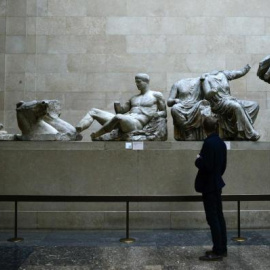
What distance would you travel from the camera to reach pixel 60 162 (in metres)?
7.02

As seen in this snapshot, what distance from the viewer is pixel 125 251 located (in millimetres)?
5277

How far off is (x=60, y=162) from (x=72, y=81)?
14.9 ft

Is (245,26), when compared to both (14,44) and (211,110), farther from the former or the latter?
(14,44)

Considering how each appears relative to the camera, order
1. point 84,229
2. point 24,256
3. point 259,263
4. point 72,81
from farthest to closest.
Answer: point 72,81
point 84,229
point 24,256
point 259,263

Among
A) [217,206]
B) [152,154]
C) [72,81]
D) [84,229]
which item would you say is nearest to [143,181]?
[152,154]

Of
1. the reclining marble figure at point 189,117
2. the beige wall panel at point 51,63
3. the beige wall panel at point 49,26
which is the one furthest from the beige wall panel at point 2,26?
the reclining marble figure at point 189,117

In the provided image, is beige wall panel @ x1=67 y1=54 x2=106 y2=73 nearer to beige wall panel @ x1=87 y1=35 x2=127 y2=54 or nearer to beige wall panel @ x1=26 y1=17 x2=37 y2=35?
beige wall panel @ x1=87 y1=35 x2=127 y2=54

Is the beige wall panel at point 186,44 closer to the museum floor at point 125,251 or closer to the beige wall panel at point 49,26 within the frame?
the beige wall panel at point 49,26

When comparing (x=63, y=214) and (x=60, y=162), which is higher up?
(x=60, y=162)

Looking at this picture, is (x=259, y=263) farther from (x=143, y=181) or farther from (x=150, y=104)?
(x=150, y=104)

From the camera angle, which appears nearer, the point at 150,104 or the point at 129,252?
the point at 129,252

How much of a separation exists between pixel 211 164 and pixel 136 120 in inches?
124

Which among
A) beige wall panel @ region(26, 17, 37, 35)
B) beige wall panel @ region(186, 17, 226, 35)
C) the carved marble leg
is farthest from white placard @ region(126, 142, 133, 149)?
beige wall panel @ region(26, 17, 37, 35)

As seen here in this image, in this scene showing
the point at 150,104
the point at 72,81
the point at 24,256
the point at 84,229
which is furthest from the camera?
the point at 72,81
